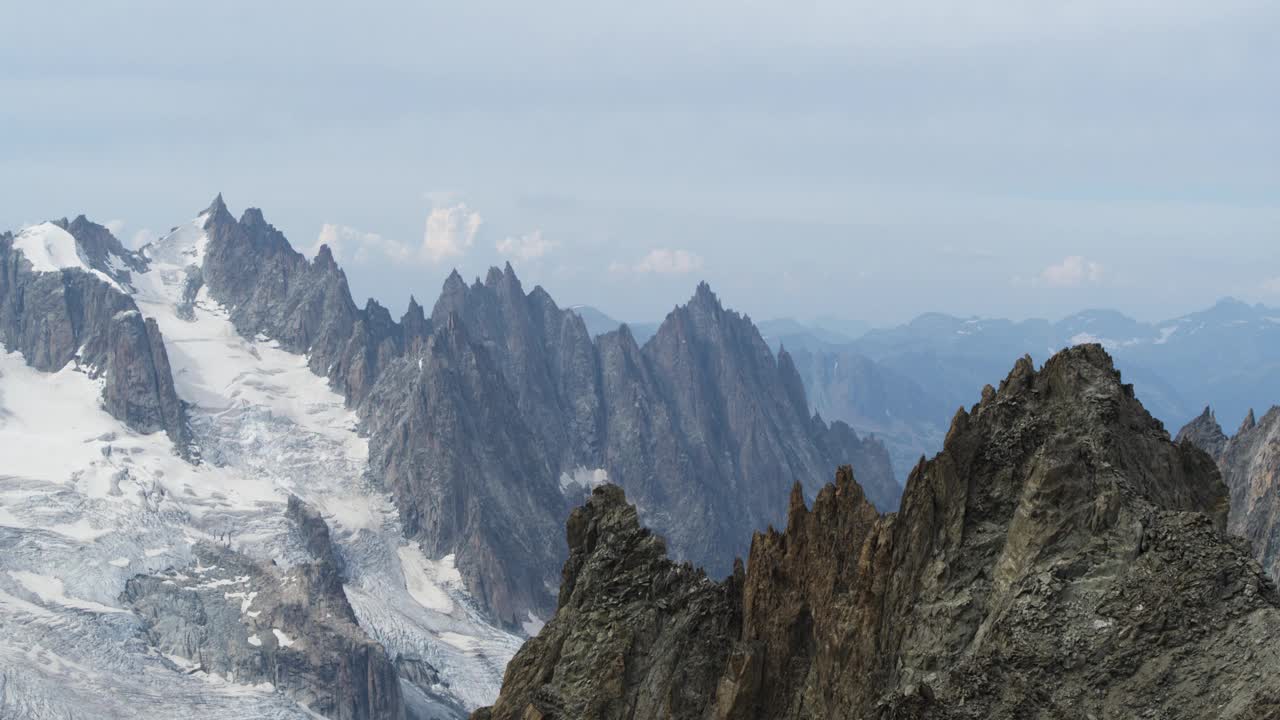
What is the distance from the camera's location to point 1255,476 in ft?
377

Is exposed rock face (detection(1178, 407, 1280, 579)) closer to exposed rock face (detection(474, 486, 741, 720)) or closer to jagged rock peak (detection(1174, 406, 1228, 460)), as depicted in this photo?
jagged rock peak (detection(1174, 406, 1228, 460))

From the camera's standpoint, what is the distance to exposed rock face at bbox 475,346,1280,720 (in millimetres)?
31594

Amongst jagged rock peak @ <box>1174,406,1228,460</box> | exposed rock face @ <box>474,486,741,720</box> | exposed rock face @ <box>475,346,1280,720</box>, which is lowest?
exposed rock face @ <box>474,486,741,720</box>

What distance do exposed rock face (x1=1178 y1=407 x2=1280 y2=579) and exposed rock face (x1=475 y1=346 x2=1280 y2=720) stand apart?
5213cm

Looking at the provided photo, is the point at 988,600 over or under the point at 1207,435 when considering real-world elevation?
under

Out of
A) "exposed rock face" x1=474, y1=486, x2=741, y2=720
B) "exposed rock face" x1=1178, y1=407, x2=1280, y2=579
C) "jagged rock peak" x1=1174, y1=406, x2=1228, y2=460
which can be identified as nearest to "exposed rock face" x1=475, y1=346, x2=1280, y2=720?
"exposed rock face" x1=474, y1=486, x2=741, y2=720

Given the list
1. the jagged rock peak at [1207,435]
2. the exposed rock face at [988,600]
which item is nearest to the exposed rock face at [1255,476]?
the jagged rock peak at [1207,435]

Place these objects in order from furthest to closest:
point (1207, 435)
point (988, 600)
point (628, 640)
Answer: point (1207, 435) < point (628, 640) < point (988, 600)

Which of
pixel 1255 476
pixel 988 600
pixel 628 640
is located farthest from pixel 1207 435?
pixel 988 600

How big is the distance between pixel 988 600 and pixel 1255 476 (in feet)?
298

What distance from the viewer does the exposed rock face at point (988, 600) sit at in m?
31.6

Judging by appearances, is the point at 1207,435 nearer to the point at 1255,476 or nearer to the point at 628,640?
the point at 1255,476

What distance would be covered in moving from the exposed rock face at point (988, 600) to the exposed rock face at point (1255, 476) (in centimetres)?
5213

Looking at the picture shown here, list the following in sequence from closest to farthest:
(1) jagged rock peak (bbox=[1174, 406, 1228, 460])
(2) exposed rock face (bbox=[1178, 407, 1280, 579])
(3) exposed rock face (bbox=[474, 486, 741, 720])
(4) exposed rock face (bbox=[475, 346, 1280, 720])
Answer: (4) exposed rock face (bbox=[475, 346, 1280, 720]) < (3) exposed rock face (bbox=[474, 486, 741, 720]) < (2) exposed rock face (bbox=[1178, 407, 1280, 579]) < (1) jagged rock peak (bbox=[1174, 406, 1228, 460])
